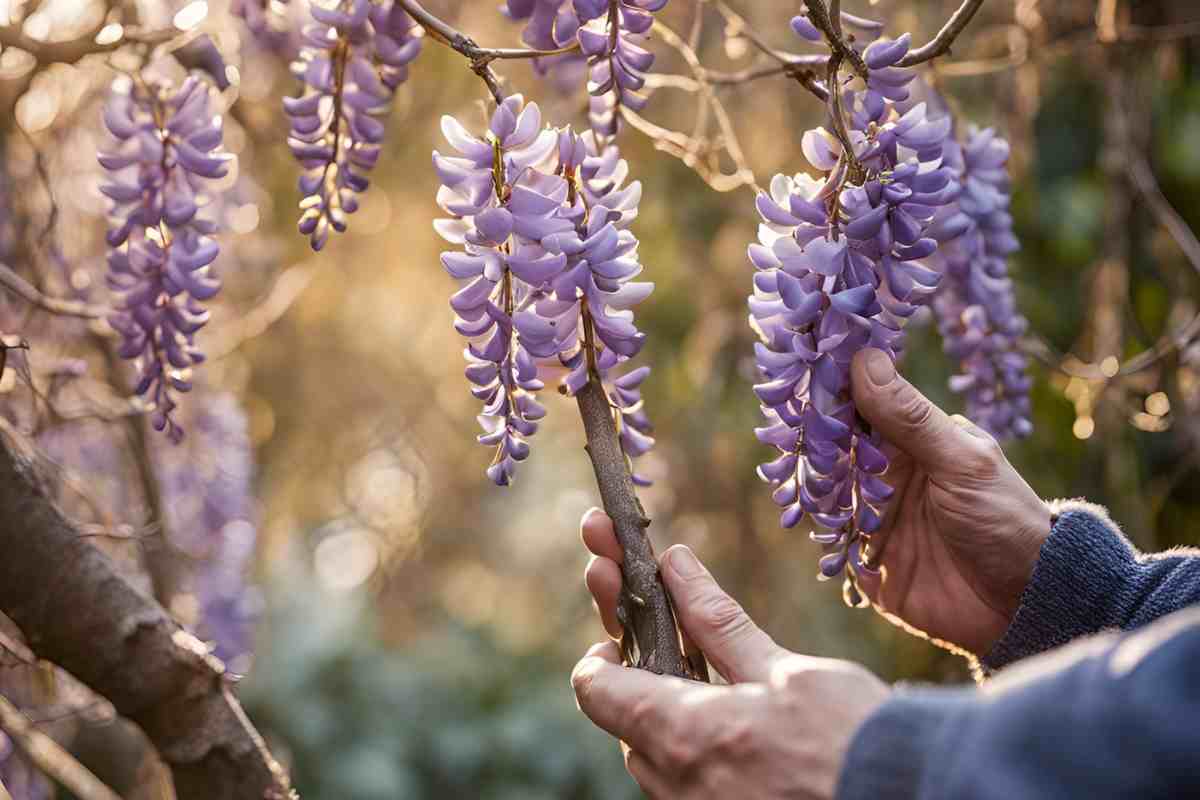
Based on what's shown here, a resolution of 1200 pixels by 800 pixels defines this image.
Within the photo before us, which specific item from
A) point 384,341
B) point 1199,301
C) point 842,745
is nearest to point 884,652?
point 1199,301

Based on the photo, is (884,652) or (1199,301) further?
(884,652)

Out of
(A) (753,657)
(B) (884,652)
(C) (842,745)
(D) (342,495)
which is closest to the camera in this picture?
(C) (842,745)

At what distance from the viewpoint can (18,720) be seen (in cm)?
112

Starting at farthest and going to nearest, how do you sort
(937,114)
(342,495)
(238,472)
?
1. (342,495)
2. (238,472)
3. (937,114)

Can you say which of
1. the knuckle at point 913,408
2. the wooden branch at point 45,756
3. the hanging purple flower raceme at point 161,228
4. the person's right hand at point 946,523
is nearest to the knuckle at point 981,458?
the person's right hand at point 946,523

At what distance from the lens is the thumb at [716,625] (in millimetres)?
844

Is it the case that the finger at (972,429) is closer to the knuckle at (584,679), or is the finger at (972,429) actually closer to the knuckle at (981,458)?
the knuckle at (981,458)

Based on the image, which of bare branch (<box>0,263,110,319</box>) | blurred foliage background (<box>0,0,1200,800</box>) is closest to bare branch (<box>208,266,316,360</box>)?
blurred foliage background (<box>0,0,1200,800</box>)

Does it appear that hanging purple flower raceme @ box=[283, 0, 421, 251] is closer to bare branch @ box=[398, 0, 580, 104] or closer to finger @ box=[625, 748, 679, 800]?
Result: bare branch @ box=[398, 0, 580, 104]

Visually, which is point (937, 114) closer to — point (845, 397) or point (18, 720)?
point (845, 397)

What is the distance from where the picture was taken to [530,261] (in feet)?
2.55

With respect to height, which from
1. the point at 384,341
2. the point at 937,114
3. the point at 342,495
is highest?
the point at 937,114

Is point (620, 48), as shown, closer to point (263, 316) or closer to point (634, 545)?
point (634, 545)

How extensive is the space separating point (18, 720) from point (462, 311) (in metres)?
0.69
